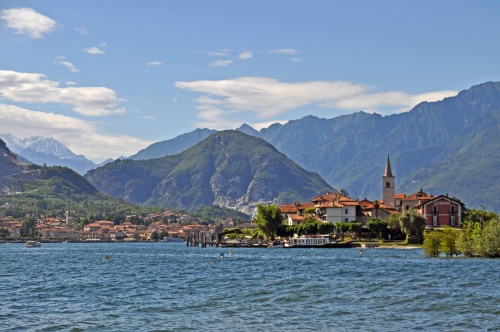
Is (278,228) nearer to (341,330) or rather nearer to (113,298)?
(113,298)

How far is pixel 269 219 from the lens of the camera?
520 ft

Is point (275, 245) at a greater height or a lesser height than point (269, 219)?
lesser

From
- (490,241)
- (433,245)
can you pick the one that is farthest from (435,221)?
(490,241)

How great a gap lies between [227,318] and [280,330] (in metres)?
4.41

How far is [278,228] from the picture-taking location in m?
161

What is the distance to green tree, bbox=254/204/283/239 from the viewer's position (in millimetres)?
157875

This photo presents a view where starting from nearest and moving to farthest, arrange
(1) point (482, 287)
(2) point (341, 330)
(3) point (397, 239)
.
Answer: (2) point (341, 330) → (1) point (482, 287) → (3) point (397, 239)

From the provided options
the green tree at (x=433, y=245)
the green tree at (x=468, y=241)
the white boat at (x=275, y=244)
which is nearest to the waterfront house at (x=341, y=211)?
the white boat at (x=275, y=244)

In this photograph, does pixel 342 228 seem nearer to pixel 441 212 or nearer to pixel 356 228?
pixel 356 228

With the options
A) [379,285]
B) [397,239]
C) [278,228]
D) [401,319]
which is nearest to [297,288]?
[379,285]

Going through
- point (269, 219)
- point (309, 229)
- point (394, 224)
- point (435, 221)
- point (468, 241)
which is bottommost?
point (468, 241)

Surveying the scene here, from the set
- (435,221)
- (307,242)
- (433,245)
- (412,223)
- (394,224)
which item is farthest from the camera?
(435,221)

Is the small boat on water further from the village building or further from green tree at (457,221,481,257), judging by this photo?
green tree at (457,221,481,257)

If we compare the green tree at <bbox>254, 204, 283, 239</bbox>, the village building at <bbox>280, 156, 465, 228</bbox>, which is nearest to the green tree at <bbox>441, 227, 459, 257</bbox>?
the village building at <bbox>280, 156, 465, 228</bbox>
